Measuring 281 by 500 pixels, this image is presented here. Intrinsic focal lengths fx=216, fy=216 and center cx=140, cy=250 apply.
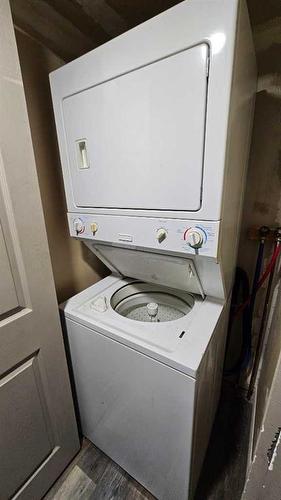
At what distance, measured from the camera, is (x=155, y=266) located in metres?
1.34

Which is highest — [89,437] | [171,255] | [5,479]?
[171,255]

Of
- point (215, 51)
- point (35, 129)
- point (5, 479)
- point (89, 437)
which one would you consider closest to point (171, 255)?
point (215, 51)

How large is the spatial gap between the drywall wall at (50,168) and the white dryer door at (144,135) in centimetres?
31

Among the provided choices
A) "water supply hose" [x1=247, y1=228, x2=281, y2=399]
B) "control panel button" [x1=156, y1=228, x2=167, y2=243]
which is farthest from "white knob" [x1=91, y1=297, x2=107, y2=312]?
"water supply hose" [x1=247, y1=228, x2=281, y2=399]

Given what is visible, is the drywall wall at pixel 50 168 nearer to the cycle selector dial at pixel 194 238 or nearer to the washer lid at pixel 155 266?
the washer lid at pixel 155 266

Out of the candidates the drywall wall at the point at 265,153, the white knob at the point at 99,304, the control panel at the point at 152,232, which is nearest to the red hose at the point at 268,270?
the drywall wall at the point at 265,153

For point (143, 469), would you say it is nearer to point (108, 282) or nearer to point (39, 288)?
point (108, 282)

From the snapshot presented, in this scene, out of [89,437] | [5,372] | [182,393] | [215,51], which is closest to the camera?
[215,51]

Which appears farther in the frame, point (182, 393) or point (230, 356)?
point (230, 356)

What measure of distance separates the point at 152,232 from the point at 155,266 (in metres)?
0.35

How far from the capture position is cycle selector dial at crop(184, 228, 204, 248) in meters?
0.92

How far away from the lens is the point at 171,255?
117 cm

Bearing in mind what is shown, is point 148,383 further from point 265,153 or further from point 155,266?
point 265,153

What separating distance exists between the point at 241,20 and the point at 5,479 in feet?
7.51
